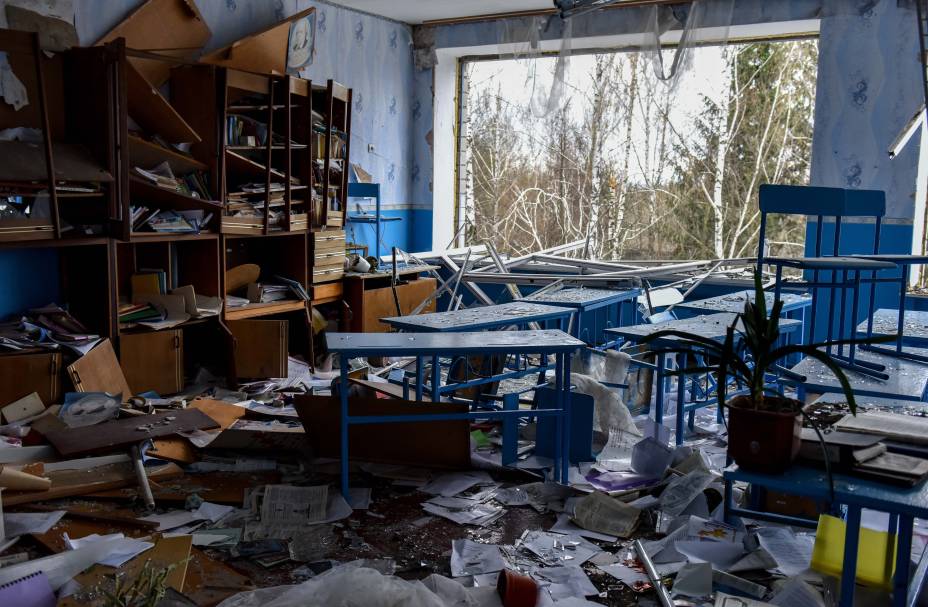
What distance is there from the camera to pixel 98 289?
16.0 ft

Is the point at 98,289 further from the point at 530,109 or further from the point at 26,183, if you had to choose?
the point at 530,109

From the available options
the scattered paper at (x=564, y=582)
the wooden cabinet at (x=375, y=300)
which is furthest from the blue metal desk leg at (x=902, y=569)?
the wooden cabinet at (x=375, y=300)

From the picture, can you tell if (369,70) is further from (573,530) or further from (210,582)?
(210,582)

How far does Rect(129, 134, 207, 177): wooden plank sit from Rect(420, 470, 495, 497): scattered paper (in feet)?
9.03

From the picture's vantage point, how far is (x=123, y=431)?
397 centimetres

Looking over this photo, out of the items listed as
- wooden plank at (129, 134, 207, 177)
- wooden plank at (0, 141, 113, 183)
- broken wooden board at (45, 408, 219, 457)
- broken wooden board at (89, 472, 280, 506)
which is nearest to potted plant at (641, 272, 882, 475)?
broken wooden board at (89, 472, 280, 506)

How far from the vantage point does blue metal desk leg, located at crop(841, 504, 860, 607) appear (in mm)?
1994

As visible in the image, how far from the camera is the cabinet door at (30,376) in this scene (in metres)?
4.28

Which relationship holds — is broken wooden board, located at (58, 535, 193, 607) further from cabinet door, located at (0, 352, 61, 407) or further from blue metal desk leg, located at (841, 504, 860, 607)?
blue metal desk leg, located at (841, 504, 860, 607)

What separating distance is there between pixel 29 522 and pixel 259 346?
8.36ft

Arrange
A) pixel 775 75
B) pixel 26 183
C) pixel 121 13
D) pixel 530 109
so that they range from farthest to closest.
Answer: pixel 530 109, pixel 775 75, pixel 121 13, pixel 26 183

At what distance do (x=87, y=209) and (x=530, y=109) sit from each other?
4107 mm

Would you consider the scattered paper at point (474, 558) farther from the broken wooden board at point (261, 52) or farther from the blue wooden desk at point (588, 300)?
the broken wooden board at point (261, 52)

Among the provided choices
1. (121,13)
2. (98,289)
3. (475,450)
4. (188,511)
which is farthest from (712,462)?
(121,13)
